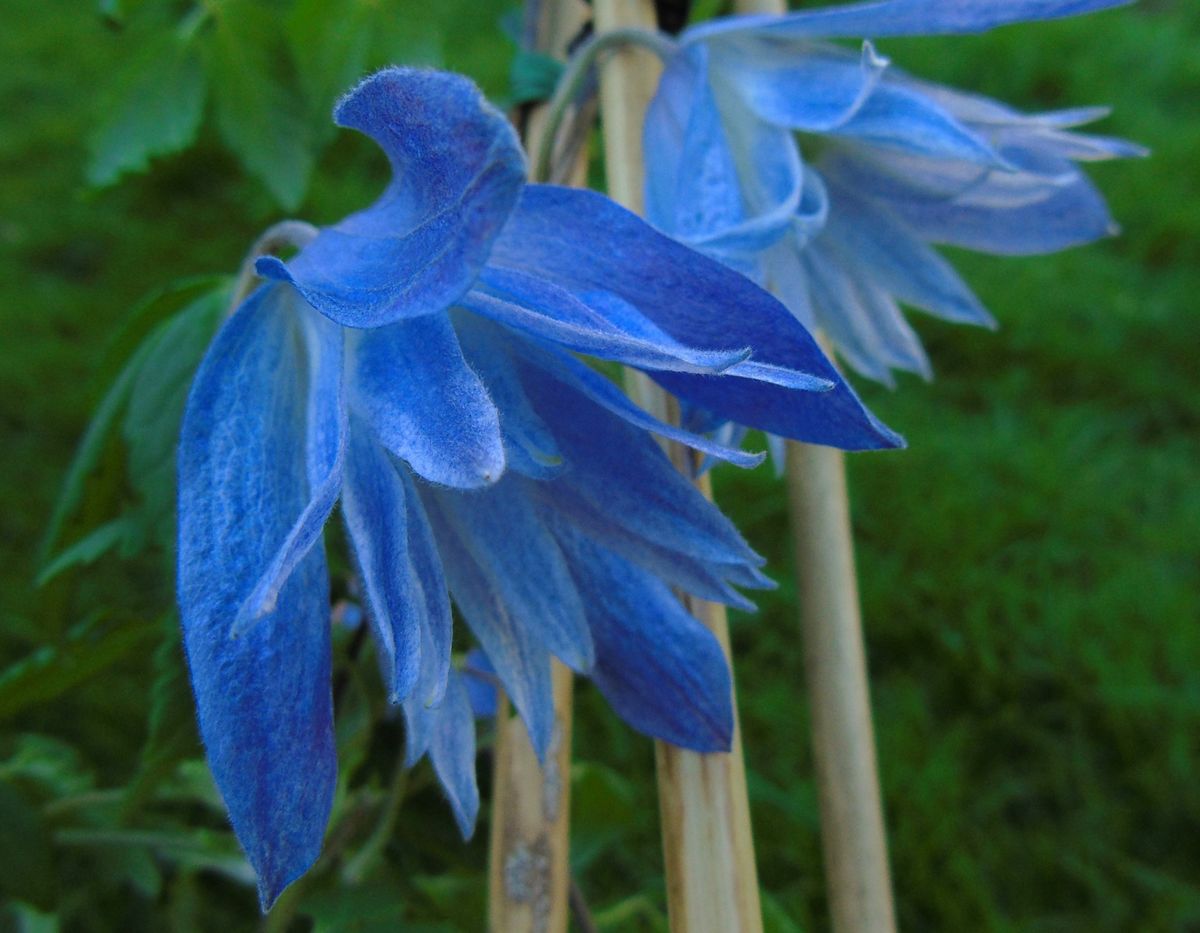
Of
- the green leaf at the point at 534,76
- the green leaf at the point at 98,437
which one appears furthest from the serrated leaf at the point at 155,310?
the green leaf at the point at 534,76

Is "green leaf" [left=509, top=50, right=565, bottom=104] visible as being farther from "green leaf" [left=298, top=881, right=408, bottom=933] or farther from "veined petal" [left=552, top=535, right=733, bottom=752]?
"green leaf" [left=298, top=881, right=408, bottom=933]

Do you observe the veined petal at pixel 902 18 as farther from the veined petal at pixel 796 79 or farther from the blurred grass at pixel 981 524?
the blurred grass at pixel 981 524

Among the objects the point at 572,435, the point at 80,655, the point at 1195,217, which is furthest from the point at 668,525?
the point at 1195,217

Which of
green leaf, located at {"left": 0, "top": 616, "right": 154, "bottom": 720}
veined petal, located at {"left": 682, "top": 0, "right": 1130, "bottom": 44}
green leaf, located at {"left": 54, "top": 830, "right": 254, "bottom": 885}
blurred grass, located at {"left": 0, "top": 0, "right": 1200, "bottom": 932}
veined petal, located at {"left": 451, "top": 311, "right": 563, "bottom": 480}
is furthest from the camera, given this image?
blurred grass, located at {"left": 0, "top": 0, "right": 1200, "bottom": 932}

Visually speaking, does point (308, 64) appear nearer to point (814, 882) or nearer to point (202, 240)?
point (814, 882)

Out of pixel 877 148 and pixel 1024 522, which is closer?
pixel 877 148

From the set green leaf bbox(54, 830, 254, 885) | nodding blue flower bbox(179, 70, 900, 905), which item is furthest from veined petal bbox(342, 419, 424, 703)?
green leaf bbox(54, 830, 254, 885)
